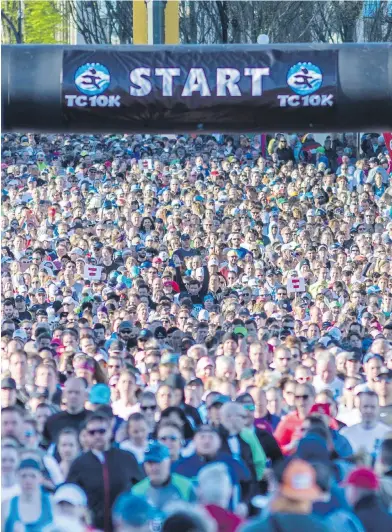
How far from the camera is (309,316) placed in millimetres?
17422

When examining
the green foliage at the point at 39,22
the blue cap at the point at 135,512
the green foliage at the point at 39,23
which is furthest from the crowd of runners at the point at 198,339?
the green foliage at the point at 39,22

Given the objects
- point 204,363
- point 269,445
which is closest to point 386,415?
point 269,445

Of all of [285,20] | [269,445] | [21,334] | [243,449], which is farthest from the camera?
[285,20]

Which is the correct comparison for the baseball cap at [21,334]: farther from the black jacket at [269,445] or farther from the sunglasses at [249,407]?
the black jacket at [269,445]

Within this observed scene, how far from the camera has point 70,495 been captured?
8.61 m

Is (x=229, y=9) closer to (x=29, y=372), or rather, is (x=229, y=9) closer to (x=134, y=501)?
(x=29, y=372)

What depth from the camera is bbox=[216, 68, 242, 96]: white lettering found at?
12.8 meters

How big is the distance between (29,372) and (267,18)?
105 ft

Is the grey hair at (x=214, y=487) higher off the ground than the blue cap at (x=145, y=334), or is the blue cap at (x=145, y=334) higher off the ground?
the grey hair at (x=214, y=487)

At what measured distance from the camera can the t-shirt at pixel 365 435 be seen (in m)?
10.6

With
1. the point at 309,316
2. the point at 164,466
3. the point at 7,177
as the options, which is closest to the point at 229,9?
the point at 7,177

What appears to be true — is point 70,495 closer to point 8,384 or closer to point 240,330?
point 8,384

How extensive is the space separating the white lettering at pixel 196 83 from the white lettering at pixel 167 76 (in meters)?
0.10

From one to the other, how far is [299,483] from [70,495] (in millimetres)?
1494
